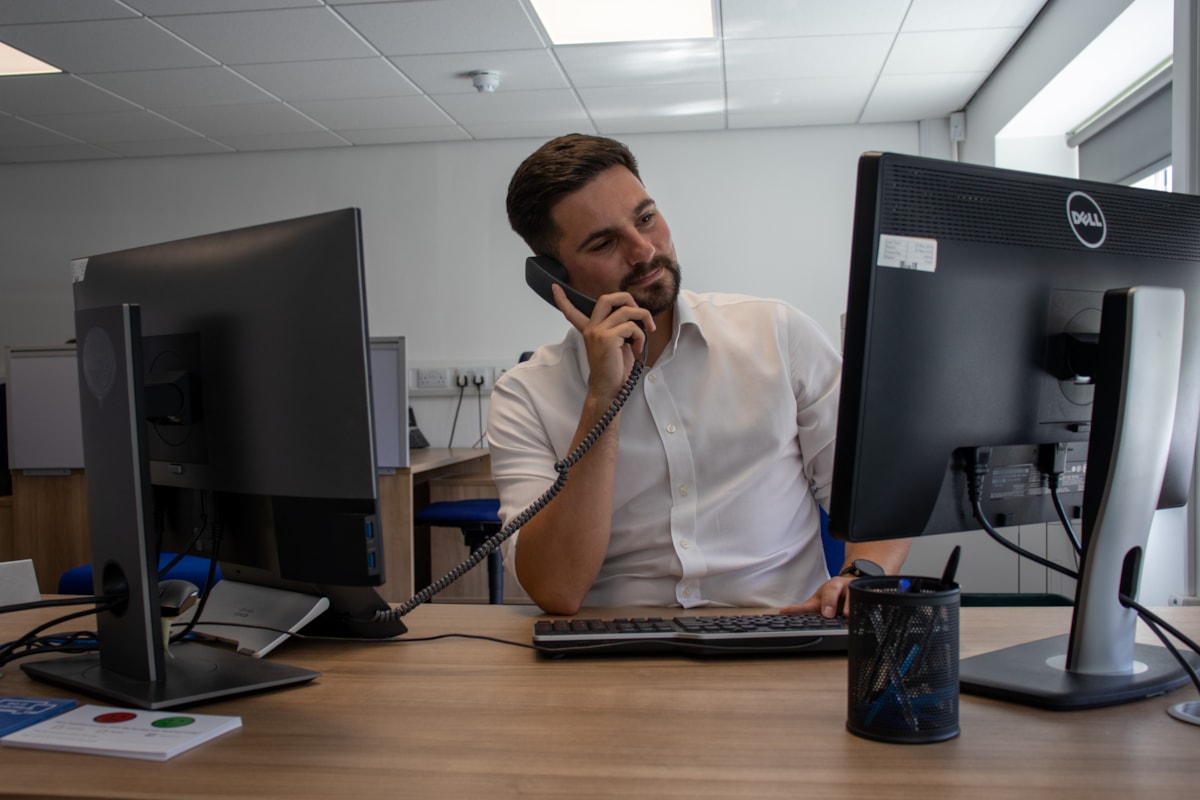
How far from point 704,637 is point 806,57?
3.60 metres

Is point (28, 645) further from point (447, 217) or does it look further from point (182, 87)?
point (447, 217)

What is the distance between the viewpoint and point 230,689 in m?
0.91

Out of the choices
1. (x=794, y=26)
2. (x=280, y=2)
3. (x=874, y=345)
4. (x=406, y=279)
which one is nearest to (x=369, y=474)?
(x=874, y=345)

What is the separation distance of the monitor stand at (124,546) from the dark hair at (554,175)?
0.75 meters

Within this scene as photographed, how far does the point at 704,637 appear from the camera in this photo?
1019 mm

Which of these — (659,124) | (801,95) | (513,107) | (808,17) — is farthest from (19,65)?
(801,95)

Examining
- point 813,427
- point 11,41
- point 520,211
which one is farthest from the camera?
point 11,41

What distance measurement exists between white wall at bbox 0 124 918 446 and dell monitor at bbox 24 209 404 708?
4.24 metres

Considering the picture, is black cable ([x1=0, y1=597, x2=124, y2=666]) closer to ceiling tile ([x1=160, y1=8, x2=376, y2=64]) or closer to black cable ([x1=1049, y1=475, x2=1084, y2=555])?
black cable ([x1=1049, y1=475, x2=1084, y2=555])

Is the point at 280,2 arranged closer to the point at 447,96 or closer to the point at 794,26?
the point at 447,96

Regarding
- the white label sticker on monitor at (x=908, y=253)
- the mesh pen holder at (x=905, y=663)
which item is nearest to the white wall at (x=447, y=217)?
the white label sticker on monitor at (x=908, y=253)

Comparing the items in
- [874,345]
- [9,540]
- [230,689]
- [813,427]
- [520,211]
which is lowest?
[9,540]

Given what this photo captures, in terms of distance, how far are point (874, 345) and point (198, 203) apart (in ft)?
18.0

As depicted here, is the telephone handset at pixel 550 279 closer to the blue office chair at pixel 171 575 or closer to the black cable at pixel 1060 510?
the black cable at pixel 1060 510
